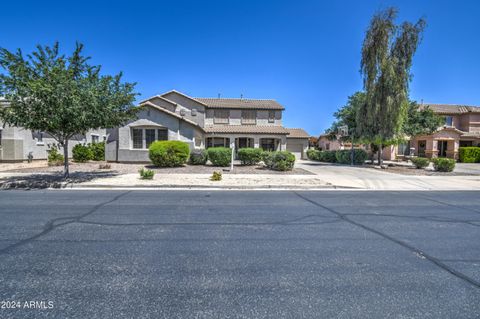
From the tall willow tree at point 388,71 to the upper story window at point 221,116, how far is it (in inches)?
550

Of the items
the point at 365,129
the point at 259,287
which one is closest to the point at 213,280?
the point at 259,287

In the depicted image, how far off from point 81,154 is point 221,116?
544 inches

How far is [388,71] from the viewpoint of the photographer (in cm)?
1900

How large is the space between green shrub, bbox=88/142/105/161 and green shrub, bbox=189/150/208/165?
30.4 ft

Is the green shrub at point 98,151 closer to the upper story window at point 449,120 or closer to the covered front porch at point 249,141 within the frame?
the covered front porch at point 249,141

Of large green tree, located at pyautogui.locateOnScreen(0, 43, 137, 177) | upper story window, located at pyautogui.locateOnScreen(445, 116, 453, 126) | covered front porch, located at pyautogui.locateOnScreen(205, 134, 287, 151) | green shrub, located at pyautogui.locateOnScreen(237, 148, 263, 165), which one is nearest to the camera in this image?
large green tree, located at pyautogui.locateOnScreen(0, 43, 137, 177)

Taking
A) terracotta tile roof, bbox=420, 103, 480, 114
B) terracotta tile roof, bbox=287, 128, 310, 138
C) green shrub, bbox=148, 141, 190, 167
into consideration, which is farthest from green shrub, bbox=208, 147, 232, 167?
terracotta tile roof, bbox=420, 103, 480, 114

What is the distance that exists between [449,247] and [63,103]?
41.8ft

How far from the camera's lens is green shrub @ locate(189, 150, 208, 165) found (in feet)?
58.2

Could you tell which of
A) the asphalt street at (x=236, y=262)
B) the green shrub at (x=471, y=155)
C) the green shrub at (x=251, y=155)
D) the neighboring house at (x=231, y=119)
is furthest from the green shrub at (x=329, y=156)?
the asphalt street at (x=236, y=262)

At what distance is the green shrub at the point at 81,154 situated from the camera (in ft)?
64.6

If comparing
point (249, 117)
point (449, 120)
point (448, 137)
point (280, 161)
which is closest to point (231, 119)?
point (249, 117)

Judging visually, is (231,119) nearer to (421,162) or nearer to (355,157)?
(355,157)

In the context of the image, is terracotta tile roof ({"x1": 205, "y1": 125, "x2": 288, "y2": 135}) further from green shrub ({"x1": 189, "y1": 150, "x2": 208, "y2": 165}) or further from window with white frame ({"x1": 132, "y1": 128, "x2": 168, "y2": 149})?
green shrub ({"x1": 189, "y1": 150, "x2": 208, "y2": 165})
